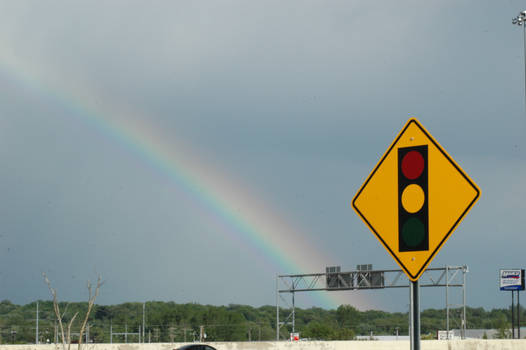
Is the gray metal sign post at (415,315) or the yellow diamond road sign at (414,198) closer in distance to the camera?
the gray metal sign post at (415,315)

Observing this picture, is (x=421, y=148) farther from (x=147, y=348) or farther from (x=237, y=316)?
(x=237, y=316)

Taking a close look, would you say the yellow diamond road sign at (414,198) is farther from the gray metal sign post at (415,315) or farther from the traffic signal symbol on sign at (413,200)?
the gray metal sign post at (415,315)

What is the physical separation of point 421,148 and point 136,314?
112 metres

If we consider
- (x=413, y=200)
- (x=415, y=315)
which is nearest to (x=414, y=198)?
(x=413, y=200)

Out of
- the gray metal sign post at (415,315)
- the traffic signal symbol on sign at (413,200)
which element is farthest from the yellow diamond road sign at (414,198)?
the gray metal sign post at (415,315)

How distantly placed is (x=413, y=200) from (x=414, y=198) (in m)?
0.02

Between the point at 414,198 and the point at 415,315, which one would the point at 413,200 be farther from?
the point at 415,315

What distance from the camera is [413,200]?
592 cm

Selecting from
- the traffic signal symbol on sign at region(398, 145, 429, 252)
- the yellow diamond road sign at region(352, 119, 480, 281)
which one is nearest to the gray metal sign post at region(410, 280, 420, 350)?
the yellow diamond road sign at region(352, 119, 480, 281)

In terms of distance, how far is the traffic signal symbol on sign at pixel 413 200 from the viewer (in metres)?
5.76

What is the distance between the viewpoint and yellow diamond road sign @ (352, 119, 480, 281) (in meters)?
5.66

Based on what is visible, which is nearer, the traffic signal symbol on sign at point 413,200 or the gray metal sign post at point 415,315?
the gray metal sign post at point 415,315

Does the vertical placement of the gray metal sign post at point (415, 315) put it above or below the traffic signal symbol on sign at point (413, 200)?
below

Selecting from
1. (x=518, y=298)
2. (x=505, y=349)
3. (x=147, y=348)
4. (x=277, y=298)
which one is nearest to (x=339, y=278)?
(x=277, y=298)
